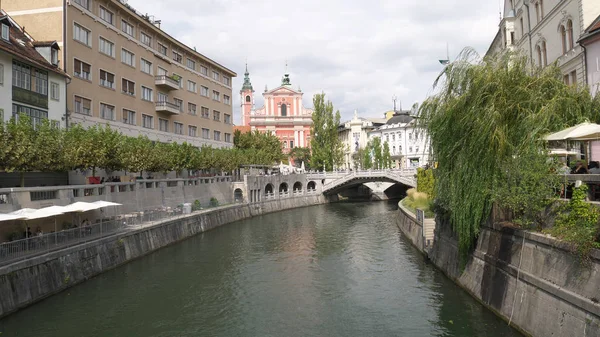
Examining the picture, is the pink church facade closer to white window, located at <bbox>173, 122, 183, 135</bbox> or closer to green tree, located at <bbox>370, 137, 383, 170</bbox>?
green tree, located at <bbox>370, 137, 383, 170</bbox>

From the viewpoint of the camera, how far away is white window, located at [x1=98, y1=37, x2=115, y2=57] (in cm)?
4469

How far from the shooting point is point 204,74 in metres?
67.1

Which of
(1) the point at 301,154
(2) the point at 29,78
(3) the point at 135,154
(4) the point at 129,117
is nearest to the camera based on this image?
(2) the point at 29,78

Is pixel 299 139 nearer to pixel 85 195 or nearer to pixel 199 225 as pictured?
pixel 199 225

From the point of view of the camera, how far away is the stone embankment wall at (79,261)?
20172mm

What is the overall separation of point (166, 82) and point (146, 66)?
9.78 feet

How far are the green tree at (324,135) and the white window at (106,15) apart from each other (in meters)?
49.7

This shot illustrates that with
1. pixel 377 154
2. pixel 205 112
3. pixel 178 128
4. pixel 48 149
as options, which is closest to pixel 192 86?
pixel 205 112

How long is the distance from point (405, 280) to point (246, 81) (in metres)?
138

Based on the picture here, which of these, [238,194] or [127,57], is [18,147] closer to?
[127,57]

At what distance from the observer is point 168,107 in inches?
2178

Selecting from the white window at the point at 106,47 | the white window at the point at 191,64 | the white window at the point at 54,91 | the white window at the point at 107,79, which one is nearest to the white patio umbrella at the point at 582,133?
the white window at the point at 54,91

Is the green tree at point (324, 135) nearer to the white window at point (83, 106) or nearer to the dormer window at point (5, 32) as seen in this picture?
the white window at point (83, 106)

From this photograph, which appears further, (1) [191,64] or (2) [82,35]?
(1) [191,64]
